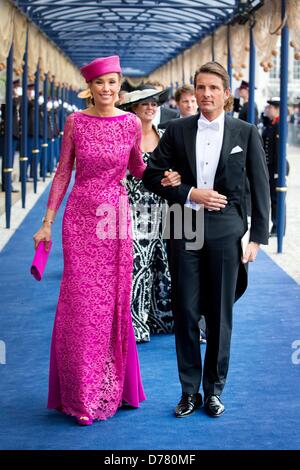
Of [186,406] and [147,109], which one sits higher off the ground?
[147,109]

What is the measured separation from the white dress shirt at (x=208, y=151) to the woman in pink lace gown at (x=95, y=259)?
1.33 feet

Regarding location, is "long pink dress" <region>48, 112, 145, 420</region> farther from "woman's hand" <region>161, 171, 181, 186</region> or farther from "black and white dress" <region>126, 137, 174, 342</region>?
"black and white dress" <region>126, 137, 174, 342</region>

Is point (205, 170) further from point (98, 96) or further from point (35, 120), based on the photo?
point (35, 120)

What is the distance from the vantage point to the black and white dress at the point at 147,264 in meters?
6.98

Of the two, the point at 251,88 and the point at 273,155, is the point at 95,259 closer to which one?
the point at 273,155

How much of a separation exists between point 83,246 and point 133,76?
1851 inches

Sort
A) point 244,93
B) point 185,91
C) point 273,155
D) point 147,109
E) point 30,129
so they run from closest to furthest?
point 147,109
point 185,91
point 273,155
point 244,93
point 30,129

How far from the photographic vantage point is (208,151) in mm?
5016

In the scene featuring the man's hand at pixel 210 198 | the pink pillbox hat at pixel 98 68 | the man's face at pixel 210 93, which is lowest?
the man's hand at pixel 210 198

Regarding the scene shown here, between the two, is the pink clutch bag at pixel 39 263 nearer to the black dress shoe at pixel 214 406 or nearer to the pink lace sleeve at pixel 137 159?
the pink lace sleeve at pixel 137 159

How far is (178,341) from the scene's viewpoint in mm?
5211

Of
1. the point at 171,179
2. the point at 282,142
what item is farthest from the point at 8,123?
the point at 171,179

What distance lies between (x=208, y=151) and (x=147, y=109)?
1951mm

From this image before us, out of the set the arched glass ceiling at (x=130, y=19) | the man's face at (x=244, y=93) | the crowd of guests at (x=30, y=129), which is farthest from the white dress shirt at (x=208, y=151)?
the man's face at (x=244, y=93)
